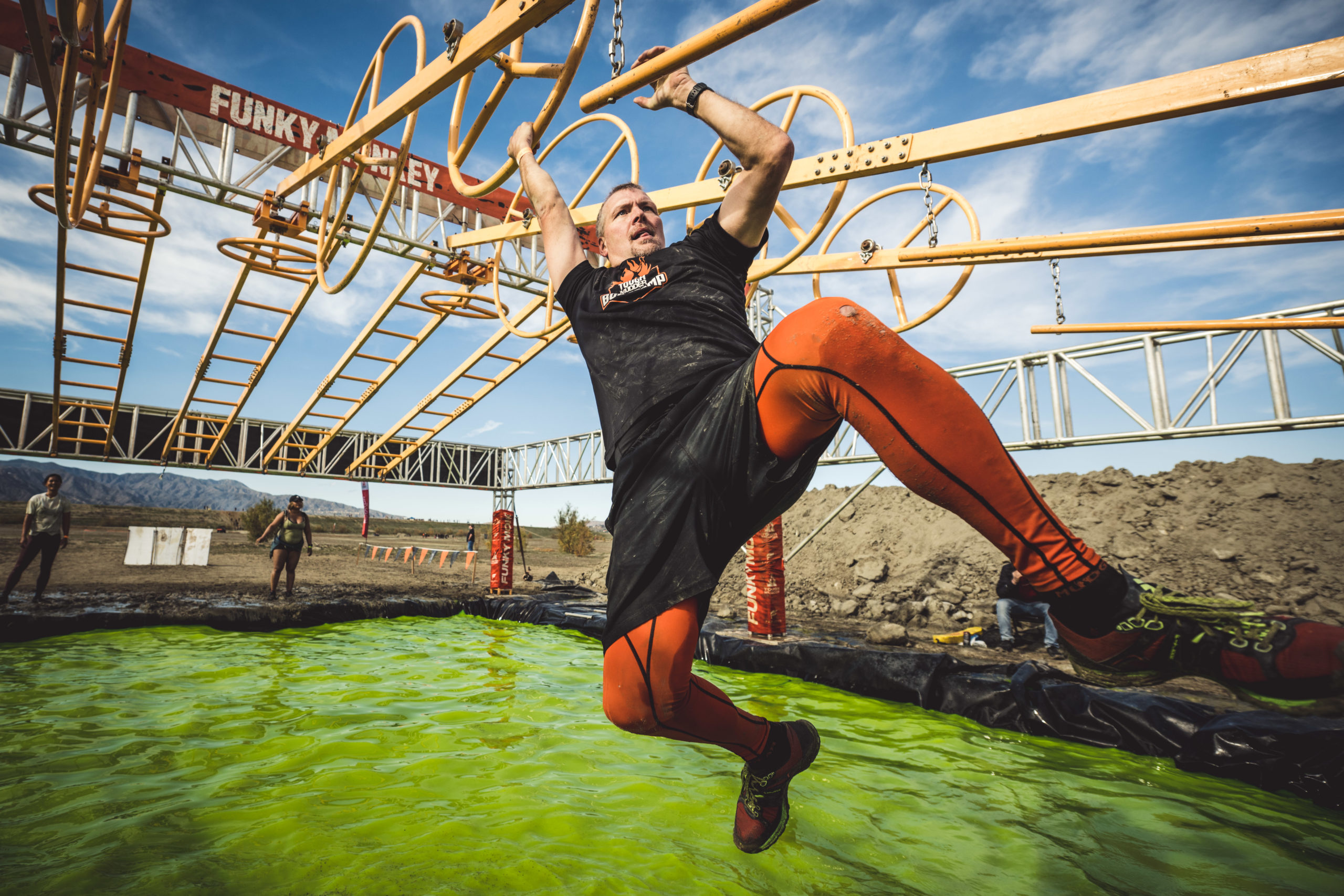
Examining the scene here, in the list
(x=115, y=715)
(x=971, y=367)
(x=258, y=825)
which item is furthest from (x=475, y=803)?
(x=971, y=367)

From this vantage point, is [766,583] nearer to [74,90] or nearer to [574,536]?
[74,90]

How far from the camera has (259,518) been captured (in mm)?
21953

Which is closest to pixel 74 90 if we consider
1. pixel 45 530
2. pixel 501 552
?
pixel 45 530

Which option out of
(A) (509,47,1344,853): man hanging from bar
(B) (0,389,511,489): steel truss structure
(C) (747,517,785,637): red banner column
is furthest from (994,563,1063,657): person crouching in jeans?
(B) (0,389,511,489): steel truss structure

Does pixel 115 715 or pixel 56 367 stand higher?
pixel 56 367

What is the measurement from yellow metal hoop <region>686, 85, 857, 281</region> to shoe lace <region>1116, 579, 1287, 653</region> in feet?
4.82

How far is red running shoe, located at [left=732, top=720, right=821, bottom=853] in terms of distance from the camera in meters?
1.67

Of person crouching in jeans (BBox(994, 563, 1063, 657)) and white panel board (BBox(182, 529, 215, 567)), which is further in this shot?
white panel board (BBox(182, 529, 215, 567))

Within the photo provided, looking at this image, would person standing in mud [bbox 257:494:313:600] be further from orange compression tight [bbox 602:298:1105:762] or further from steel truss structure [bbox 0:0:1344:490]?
orange compression tight [bbox 602:298:1105:762]

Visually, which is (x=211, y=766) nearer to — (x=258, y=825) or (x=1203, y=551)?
(x=258, y=825)

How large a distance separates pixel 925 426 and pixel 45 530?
379 inches

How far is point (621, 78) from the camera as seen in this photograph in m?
1.91

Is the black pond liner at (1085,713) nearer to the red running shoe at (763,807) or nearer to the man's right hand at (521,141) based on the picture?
the red running shoe at (763,807)

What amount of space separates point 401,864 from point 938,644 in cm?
627
